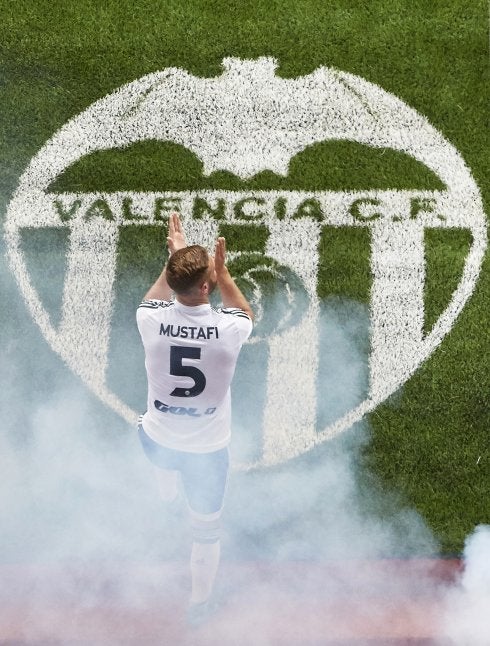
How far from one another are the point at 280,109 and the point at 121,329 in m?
1.99

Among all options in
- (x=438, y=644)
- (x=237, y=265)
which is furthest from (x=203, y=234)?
(x=438, y=644)

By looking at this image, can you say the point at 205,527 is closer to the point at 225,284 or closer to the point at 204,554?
the point at 204,554

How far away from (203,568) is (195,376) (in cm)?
120

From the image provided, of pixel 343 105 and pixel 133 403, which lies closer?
pixel 133 403

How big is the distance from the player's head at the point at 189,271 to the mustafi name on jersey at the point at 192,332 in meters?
0.17

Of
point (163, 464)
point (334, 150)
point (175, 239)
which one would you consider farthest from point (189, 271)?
point (334, 150)

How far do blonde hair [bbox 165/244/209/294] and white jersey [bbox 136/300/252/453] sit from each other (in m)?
0.13

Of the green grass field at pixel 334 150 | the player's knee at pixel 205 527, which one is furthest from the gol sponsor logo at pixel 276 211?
the player's knee at pixel 205 527

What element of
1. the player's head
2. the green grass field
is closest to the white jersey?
the player's head

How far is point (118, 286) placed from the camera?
5.66 meters

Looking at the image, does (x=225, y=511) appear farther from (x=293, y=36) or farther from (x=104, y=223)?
(x=293, y=36)

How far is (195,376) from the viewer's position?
4070 mm

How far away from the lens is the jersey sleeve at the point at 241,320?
4.12 metres

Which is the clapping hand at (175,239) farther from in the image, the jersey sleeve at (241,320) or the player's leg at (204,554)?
the player's leg at (204,554)
